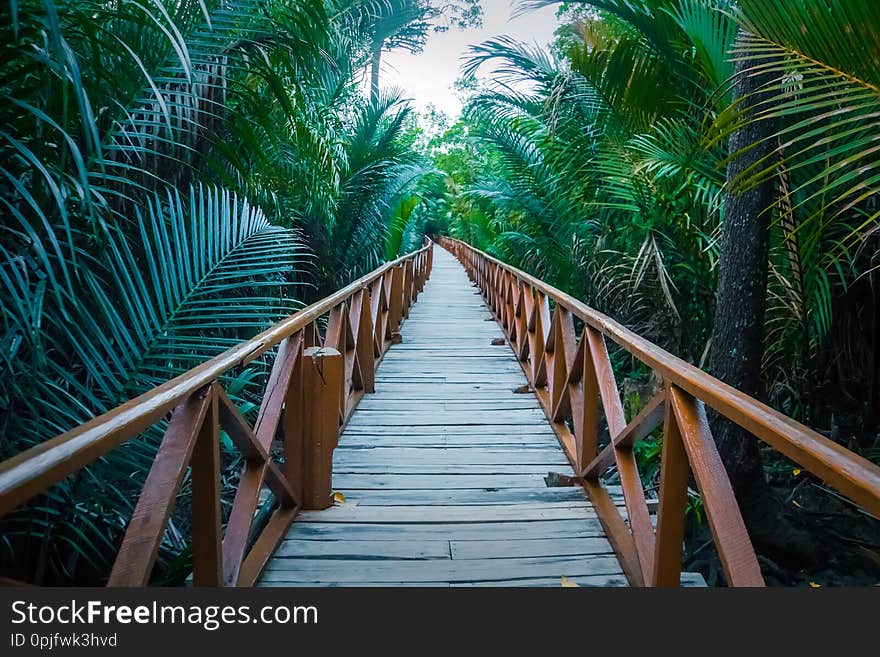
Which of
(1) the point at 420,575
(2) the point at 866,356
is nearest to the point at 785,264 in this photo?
(2) the point at 866,356

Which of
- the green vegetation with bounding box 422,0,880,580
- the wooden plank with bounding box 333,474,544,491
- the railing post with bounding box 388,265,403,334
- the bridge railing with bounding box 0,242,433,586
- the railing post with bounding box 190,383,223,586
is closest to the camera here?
the bridge railing with bounding box 0,242,433,586

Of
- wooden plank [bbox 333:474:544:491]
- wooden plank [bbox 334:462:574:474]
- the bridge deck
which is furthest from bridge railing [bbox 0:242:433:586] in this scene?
wooden plank [bbox 334:462:574:474]

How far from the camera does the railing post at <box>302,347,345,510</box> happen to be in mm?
2691

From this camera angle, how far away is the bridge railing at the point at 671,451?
1106mm

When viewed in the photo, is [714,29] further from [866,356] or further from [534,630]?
[534,630]

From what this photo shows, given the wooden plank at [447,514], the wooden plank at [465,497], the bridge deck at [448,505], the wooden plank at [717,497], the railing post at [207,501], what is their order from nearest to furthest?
the wooden plank at [717,497]
the railing post at [207,501]
the bridge deck at [448,505]
the wooden plank at [447,514]
the wooden plank at [465,497]

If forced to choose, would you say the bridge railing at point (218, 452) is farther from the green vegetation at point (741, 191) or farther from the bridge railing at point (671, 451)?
the green vegetation at point (741, 191)

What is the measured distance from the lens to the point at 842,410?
15.4 ft

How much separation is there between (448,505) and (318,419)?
29.7 inches

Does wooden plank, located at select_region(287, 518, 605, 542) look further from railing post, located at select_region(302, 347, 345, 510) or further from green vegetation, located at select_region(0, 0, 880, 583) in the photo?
green vegetation, located at select_region(0, 0, 880, 583)

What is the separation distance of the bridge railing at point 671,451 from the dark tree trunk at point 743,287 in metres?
0.81

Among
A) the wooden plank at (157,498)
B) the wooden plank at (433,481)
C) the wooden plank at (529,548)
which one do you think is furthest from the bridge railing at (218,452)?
the wooden plank at (529,548)

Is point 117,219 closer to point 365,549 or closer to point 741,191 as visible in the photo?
point 365,549

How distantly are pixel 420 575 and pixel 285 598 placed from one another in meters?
0.92
